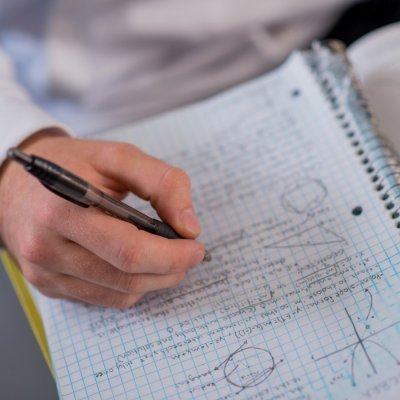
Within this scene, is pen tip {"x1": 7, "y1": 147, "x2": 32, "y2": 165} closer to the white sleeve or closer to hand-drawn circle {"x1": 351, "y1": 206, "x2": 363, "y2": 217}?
the white sleeve

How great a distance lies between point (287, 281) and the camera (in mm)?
502

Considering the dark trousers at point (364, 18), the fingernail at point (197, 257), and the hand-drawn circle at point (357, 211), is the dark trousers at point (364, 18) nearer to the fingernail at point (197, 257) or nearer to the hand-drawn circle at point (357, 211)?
the hand-drawn circle at point (357, 211)

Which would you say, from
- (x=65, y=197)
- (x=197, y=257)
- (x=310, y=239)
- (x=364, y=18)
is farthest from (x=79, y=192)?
(x=364, y=18)

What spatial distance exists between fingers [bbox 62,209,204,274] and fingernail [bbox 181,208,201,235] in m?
0.02

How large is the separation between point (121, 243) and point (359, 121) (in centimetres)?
29

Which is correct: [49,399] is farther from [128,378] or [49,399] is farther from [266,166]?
[266,166]

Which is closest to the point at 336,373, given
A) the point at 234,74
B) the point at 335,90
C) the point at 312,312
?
the point at 312,312

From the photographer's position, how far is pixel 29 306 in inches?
23.0

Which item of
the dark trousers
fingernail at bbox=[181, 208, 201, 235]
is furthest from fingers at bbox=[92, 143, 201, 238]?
the dark trousers

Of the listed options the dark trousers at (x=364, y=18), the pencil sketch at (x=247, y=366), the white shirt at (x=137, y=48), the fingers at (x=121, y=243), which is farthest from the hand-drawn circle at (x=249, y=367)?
the dark trousers at (x=364, y=18)

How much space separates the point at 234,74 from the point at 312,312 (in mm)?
414

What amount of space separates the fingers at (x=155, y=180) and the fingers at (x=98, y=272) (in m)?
0.06

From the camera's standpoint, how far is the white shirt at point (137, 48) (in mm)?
695

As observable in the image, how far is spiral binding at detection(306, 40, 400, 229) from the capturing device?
520mm
